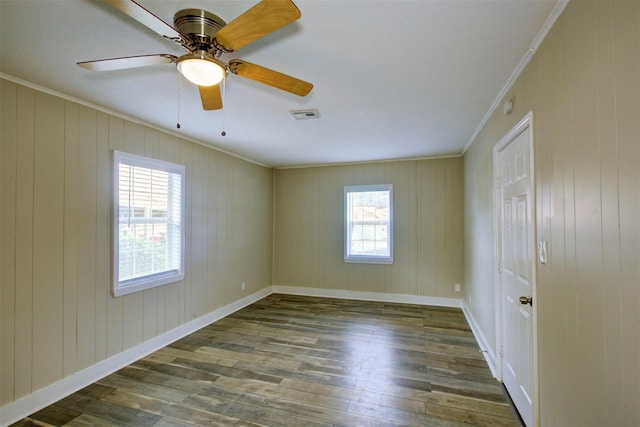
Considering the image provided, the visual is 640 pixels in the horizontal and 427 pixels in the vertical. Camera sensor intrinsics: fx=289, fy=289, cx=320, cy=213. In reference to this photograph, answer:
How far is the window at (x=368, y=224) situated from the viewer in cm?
520

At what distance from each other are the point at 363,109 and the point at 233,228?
9.65 feet

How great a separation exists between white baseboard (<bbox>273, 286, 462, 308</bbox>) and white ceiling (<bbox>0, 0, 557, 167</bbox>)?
2903 mm

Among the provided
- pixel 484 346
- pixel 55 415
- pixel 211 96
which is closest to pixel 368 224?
pixel 484 346

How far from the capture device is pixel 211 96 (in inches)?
76.5

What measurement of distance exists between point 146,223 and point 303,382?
91.6 inches

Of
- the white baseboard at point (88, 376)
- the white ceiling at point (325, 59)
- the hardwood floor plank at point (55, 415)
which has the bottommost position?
the hardwood floor plank at point (55, 415)

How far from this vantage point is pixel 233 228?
4707 mm

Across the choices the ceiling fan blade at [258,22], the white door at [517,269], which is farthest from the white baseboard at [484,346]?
the ceiling fan blade at [258,22]

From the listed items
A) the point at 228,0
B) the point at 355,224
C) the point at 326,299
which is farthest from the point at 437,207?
the point at 228,0

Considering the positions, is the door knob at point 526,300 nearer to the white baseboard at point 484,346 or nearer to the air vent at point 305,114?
the white baseboard at point 484,346

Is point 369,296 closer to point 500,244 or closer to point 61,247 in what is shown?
point 500,244

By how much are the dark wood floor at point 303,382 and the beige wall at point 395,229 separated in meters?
1.16

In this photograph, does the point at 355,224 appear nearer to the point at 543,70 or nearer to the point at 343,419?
the point at 343,419

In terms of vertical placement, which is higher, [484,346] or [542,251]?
[542,251]
